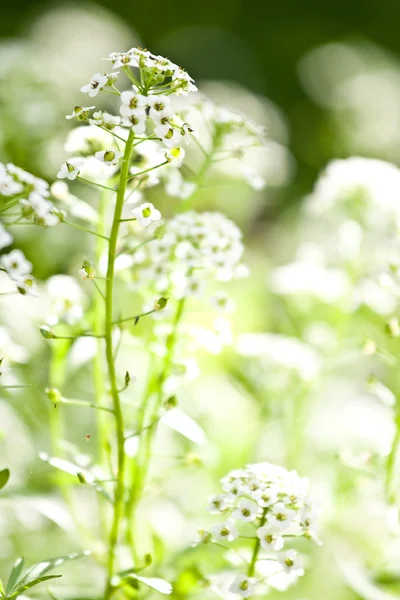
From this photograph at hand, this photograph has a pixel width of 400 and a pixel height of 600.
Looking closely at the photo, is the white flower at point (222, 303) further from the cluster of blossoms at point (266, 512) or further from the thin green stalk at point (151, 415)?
the cluster of blossoms at point (266, 512)

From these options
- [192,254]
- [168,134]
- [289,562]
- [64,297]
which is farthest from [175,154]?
[289,562]

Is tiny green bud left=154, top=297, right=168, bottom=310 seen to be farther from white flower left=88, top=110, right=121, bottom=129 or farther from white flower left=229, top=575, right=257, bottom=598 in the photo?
white flower left=229, top=575, right=257, bottom=598

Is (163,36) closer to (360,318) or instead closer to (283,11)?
(283,11)

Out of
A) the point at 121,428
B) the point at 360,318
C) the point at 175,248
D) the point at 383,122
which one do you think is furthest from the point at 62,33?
the point at 121,428

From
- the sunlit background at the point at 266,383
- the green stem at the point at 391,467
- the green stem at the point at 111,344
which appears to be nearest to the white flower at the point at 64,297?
the sunlit background at the point at 266,383

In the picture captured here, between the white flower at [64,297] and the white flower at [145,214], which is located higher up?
the white flower at [145,214]
